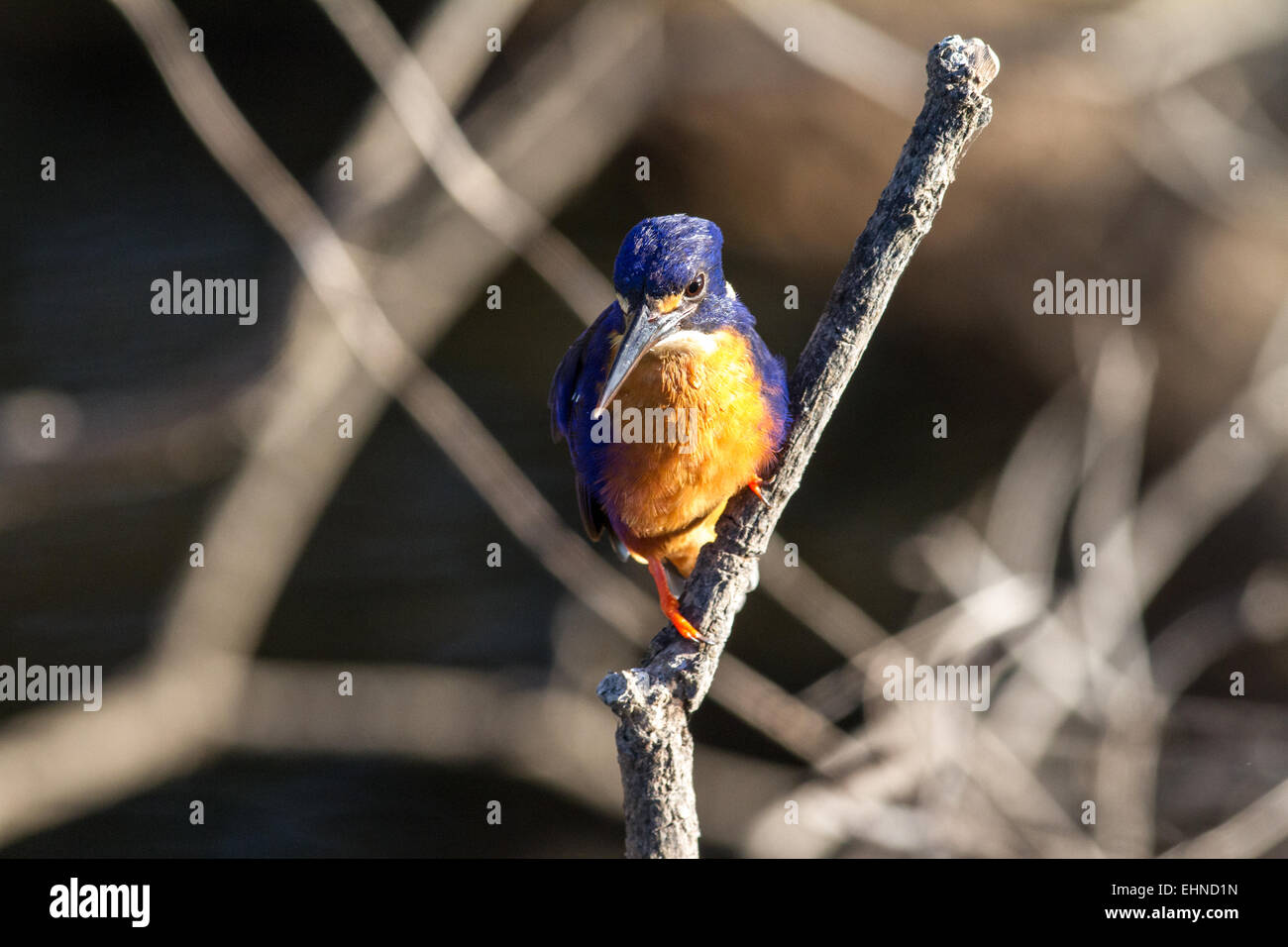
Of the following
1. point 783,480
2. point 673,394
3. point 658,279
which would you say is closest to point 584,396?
point 673,394

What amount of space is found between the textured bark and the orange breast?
0.55 ft

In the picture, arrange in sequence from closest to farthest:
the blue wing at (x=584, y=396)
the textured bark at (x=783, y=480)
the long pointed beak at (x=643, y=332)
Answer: the textured bark at (x=783, y=480), the long pointed beak at (x=643, y=332), the blue wing at (x=584, y=396)

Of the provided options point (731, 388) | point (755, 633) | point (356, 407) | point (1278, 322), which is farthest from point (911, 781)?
point (356, 407)

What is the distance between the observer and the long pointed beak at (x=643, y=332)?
6.29 feet

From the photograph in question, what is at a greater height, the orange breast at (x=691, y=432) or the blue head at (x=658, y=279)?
the blue head at (x=658, y=279)

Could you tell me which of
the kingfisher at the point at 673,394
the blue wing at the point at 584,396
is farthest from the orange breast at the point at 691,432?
the blue wing at the point at 584,396

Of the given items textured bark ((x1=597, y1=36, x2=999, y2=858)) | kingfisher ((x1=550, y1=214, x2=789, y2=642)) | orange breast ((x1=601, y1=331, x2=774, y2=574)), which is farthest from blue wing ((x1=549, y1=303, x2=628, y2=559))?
textured bark ((x1=597, y1=36, x2=999, y2=858))

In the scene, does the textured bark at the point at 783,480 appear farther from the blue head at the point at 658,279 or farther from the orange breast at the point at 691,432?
the blue head at the point at 658,279

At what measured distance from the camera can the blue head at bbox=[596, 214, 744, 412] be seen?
1.95 metres

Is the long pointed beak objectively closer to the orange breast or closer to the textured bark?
the orange breast

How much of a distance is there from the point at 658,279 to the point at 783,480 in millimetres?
446

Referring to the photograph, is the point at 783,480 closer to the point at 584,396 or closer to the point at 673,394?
the point at 673,394

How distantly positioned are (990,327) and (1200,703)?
1.48 m

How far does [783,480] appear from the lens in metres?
1.80
